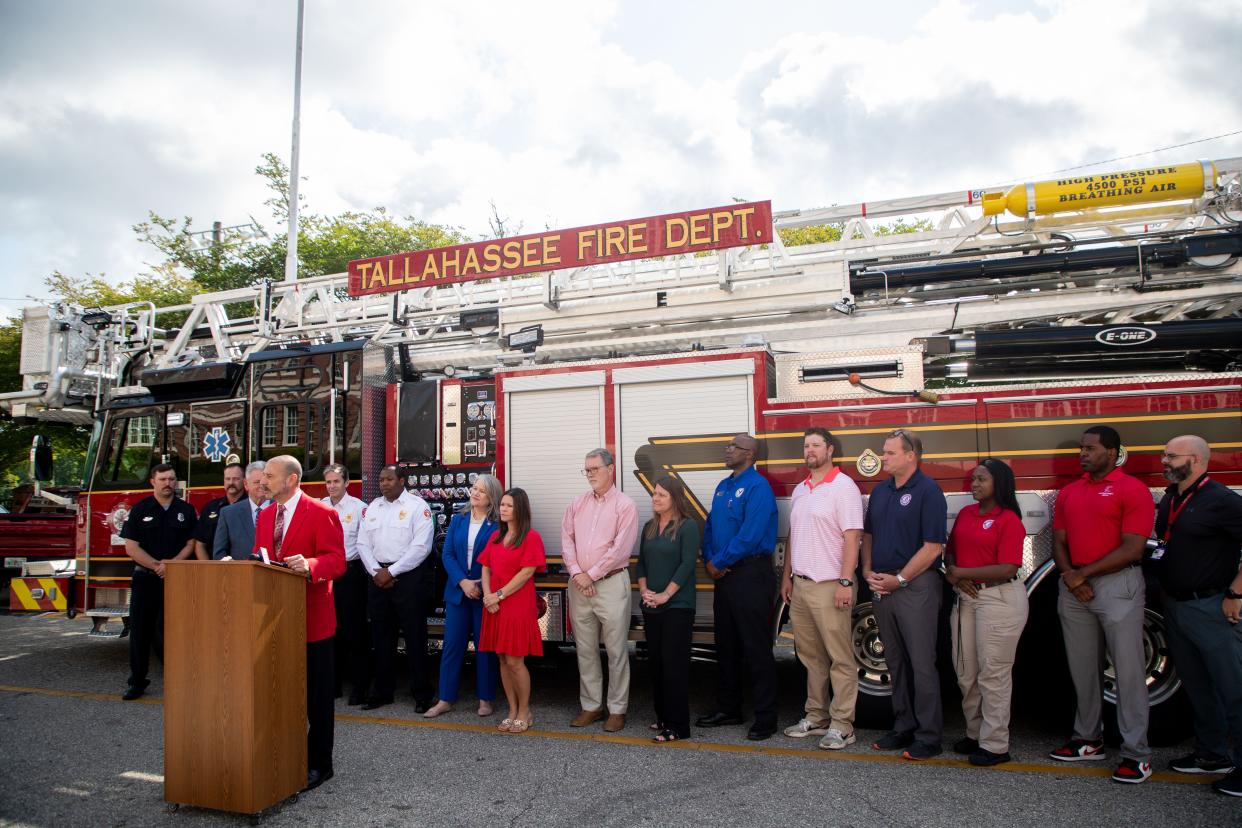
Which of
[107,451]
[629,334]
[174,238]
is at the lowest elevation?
[107,451]

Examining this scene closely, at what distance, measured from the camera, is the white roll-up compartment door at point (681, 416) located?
6359 millimetres

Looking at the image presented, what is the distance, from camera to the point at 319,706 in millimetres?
4824

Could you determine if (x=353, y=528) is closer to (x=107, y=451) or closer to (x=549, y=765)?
(x=549, y=765)

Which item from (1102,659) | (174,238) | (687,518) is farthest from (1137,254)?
(174,238)

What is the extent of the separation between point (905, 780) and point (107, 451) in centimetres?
773

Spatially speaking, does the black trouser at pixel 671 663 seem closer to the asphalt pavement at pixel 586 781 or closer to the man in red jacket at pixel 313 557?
the asphalt pavement at pixel 586 781

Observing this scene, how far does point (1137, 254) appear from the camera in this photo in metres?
6.34

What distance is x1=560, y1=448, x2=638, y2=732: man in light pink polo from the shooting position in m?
6.01

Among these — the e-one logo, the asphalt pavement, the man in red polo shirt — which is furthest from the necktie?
the e-one logo

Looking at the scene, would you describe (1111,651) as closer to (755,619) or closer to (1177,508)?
(1177,508)

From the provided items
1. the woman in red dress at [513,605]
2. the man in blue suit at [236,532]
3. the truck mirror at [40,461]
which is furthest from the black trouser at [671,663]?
the truck mirror at [40,461]

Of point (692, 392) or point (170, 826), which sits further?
point (692, 392)

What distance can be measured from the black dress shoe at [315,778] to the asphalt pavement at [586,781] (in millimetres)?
47

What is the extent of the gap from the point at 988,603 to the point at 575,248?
4.28 meters
